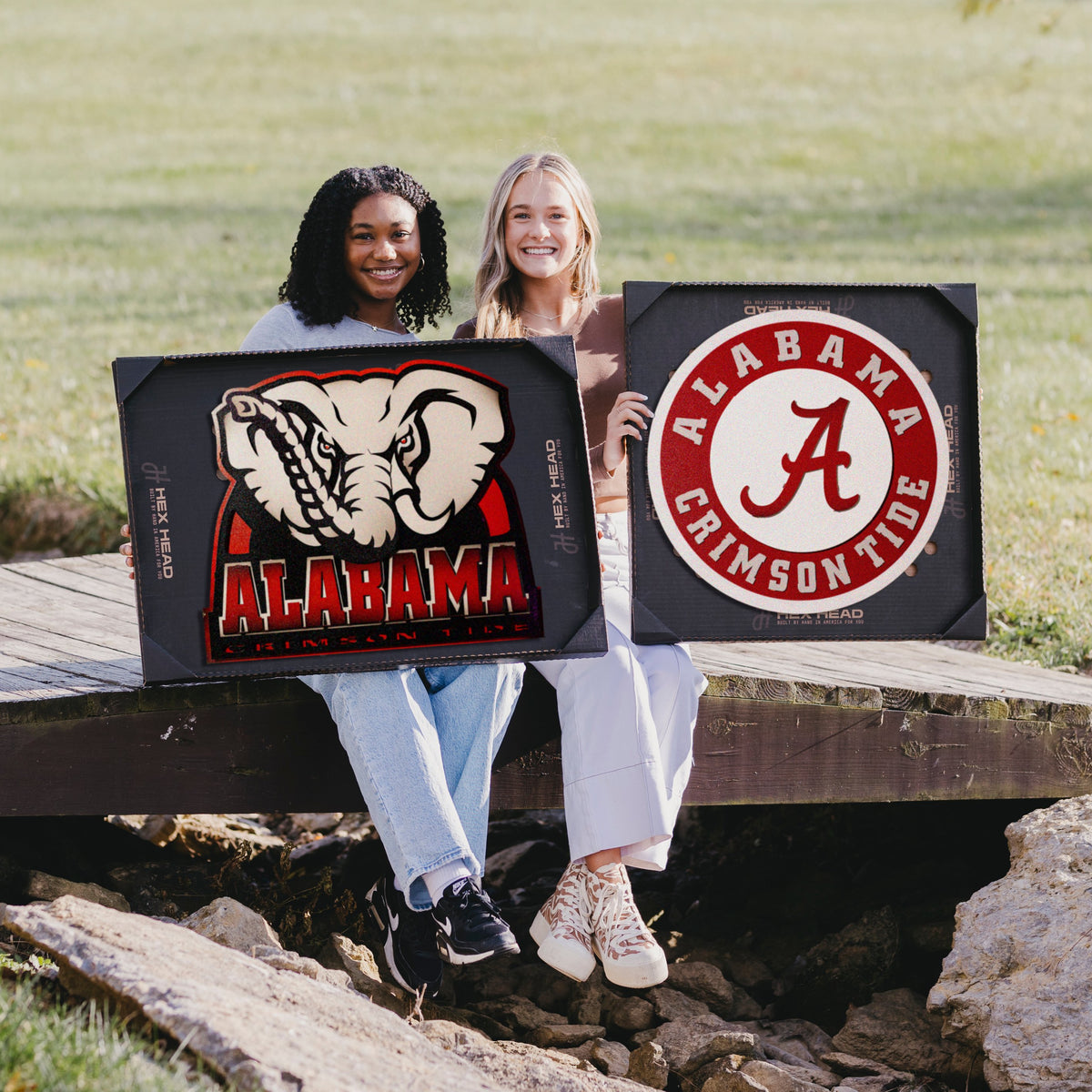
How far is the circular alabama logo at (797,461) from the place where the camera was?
345 cm

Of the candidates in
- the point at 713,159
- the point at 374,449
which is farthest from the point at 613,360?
the point at 713,159

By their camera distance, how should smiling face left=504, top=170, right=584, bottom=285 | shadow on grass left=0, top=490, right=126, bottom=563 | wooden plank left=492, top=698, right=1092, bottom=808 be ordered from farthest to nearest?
shadow on grass left=0, top=490, right=126, bottom=563 → smiling face left=504, top=170, right=584, bottom=285 → wooden plank left=492, top=698, right=1092, bottom=808

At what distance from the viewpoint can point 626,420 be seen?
3426 millimetres

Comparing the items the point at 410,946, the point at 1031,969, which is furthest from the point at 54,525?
the point at 1031,969

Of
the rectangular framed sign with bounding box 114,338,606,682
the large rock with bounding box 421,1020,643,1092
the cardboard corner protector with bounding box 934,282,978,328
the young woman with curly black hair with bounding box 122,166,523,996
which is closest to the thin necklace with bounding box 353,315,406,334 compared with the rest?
the young woman with curly black hair with bounding box 122,166,523,996

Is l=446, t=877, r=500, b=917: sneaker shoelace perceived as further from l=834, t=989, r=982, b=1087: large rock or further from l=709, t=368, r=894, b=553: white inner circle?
l=834, t=989, r=982, b=1087: large rock

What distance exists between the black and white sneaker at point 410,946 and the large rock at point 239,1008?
394 mm

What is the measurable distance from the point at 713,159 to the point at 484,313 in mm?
14501

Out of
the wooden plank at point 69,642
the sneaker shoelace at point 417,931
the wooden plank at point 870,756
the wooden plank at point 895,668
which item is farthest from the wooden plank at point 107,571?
the wooden plank at point 870,756

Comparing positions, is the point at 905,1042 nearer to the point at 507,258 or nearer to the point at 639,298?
the point at 639,298

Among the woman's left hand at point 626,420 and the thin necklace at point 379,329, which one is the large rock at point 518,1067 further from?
the thin necklace at point 379,329

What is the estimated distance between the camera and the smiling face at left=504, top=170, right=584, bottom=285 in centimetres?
402

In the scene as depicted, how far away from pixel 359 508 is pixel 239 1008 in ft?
3.94

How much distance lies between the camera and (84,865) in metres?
4.15
